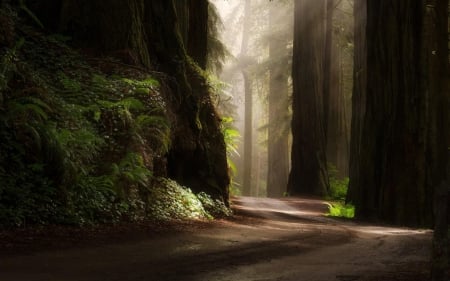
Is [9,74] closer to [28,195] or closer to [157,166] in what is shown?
[28,195]

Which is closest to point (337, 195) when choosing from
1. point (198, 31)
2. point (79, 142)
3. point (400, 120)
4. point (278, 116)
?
point (198, 31)

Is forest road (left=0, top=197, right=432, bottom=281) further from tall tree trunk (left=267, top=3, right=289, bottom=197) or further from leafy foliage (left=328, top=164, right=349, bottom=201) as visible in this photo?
tall tree trunk (left=267, top=3, right=289, bottom=197)

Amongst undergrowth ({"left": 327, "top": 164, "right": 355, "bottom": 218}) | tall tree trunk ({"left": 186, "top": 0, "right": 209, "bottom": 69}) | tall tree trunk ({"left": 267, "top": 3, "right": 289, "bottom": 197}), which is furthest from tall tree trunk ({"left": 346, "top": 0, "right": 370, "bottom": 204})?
tall tree trunk ({"left": 267, "top": 3, "right": 289, "bottom": 197})

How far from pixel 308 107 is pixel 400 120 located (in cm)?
1154

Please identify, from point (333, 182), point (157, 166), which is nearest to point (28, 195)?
point (157, 166)

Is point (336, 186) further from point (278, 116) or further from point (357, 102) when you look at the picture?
point (278, 116)

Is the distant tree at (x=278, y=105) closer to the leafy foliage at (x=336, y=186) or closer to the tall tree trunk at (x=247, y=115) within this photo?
the tall tree trunk at (x=247, y=115)

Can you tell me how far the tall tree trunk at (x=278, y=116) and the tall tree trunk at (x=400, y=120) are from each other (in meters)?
17.9

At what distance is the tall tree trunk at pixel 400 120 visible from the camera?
10.9 metres

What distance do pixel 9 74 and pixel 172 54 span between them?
4.87m

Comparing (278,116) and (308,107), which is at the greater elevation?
(278,116)

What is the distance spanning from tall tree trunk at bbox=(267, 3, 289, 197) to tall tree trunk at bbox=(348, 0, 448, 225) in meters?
17.9

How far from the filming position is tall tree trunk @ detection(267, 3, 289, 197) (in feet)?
99.8

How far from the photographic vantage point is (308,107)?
2262cm
